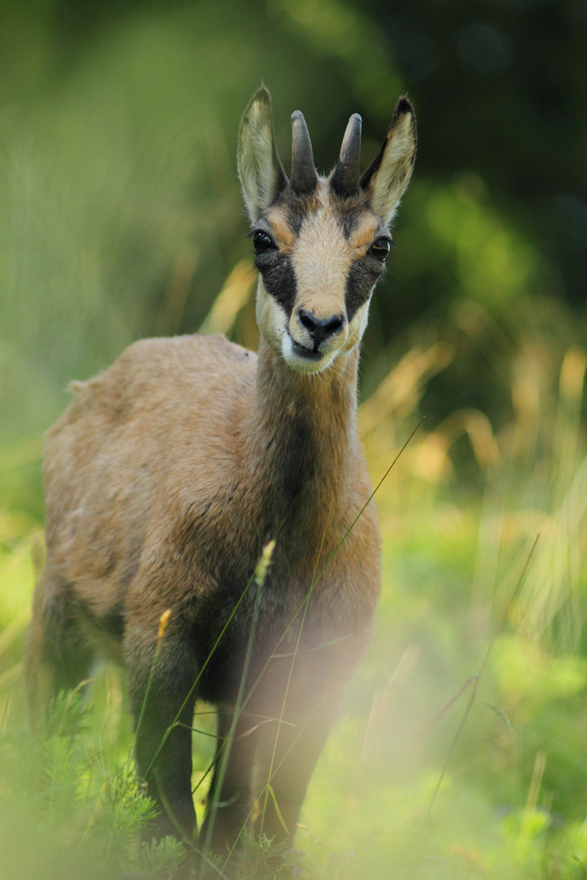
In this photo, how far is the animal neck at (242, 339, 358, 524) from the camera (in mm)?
3229

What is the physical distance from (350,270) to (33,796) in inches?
80.7

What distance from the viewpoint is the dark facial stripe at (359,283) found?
10.4 ft

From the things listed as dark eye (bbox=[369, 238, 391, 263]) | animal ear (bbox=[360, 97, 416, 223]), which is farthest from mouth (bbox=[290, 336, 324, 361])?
animal ear (bbox=[360, 97, 416, 223])

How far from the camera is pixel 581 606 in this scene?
6055 mm

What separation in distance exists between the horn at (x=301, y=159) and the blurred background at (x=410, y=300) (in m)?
0.79

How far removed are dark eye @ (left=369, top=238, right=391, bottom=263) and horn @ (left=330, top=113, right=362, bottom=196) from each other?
0.24 meters

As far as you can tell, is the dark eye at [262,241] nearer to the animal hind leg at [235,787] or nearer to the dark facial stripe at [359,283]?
the dark facial stripe at [359,283]

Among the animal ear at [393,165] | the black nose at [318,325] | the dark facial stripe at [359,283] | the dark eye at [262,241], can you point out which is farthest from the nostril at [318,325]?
the animal ear at [393,165]

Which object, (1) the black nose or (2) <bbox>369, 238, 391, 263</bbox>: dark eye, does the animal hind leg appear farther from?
(2) <bbox>369, 238, 391, 263</bbox>: dark eye

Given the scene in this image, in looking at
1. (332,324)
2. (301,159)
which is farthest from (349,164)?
(332,324)

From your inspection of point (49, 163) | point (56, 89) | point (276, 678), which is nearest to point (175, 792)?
point (276, 678)

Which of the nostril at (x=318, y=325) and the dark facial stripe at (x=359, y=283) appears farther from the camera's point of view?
the dark facial stripe at (x=359, y=283)

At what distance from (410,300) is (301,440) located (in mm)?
7881

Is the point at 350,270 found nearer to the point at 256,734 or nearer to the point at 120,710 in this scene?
the point at 256,734
